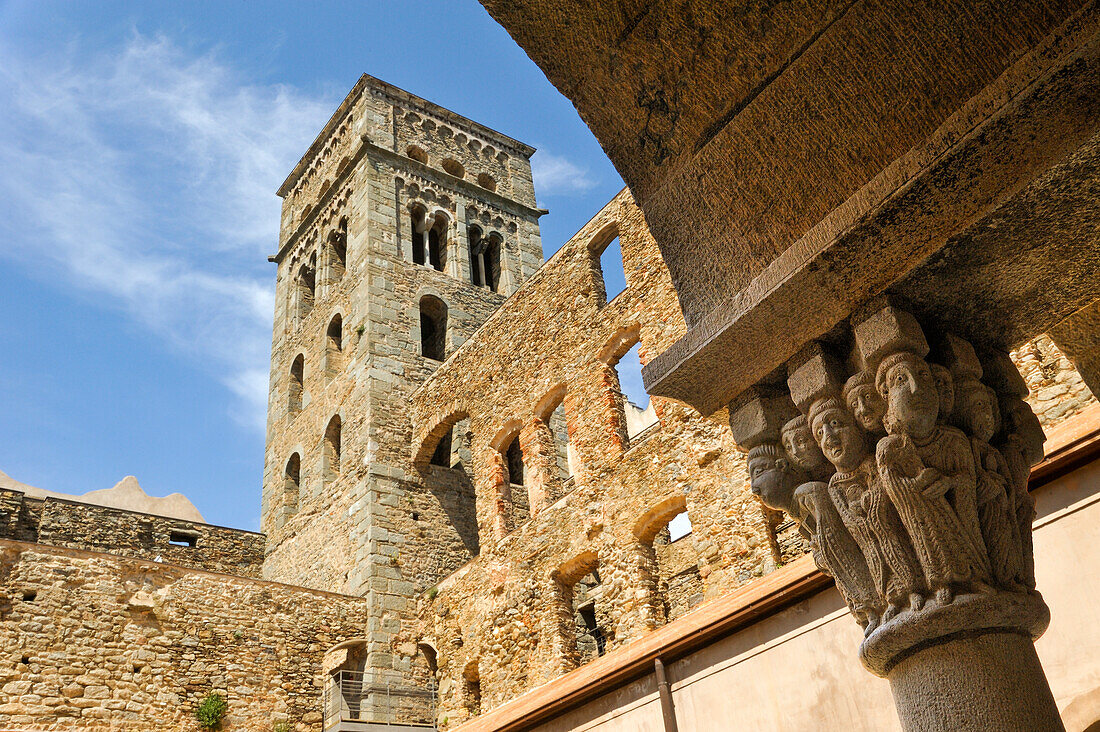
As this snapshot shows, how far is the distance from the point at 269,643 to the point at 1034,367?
10.3 meters

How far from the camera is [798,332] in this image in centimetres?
261

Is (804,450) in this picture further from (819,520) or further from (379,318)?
(379,318)

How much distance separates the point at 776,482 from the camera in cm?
263

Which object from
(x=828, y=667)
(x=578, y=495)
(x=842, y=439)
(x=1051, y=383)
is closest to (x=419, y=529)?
(x=578, y=495)

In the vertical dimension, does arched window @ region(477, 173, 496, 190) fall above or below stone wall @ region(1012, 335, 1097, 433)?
above

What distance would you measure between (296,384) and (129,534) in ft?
14.5

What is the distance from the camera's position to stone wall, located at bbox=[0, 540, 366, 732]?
37.2 ft

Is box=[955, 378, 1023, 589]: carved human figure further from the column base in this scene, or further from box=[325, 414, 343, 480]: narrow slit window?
box=[325, 414, 343, 480]: narrow slit window

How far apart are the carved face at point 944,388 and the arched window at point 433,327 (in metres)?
15.6

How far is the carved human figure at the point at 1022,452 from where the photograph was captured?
8.08ft

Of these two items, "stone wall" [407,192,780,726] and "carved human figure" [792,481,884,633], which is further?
"stone wall" [407,192,780,726]

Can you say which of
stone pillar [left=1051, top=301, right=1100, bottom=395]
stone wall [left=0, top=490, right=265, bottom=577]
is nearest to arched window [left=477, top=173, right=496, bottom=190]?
stone wall [left=0, top=490, right=265, bottom=577]

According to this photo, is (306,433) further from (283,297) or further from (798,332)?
(798,332)

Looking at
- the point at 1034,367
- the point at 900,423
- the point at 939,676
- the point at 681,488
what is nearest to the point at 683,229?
the point at 900,423
